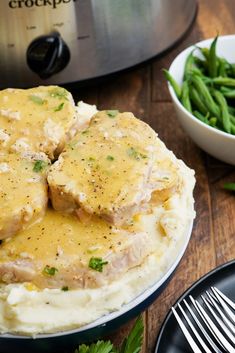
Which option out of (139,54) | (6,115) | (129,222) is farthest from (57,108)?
(139,54)

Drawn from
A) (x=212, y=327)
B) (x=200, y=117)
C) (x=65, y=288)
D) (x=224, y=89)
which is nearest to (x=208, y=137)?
(x=200, y=117)

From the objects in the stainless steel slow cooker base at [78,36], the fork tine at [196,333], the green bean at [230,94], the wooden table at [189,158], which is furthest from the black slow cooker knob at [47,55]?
the fork tine at [196,333]

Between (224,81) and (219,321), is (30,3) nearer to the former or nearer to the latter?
(224,81)

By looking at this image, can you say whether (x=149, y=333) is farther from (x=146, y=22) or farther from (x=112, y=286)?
(x=146, y=22)

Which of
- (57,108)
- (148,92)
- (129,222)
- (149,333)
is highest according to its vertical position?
(57,108)

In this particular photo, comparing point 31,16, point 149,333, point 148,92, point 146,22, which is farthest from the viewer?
point 148,92

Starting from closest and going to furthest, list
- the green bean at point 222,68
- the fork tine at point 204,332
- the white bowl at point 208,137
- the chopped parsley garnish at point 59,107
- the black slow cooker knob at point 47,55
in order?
the fork tine at point 204,332 < the chopped parsley garnish at point 59,107 < the white bowl at point 208,137 < the black slow cooker knob at point 47,55 < the green bean at point 222,68

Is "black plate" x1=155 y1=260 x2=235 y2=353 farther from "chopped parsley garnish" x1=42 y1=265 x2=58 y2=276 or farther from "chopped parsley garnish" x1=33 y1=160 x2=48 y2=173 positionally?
"chopped parsley garnish" x1=33 y1=160 x2=48 y2=173

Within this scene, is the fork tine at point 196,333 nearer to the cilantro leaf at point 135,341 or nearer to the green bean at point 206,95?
the cilantro leaf at point 135,341
